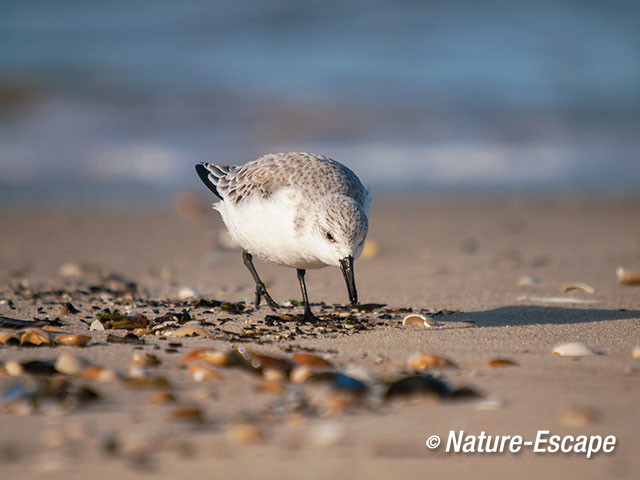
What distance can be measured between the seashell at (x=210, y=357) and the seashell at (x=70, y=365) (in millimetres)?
455

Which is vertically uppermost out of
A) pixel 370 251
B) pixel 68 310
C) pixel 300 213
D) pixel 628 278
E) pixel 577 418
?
pixel 300 213

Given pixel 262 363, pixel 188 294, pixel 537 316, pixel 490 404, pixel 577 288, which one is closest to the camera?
pixel 490 404

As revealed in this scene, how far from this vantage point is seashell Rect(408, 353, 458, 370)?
3.27 meters


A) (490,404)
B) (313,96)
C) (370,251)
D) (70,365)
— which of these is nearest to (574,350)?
(490,404)

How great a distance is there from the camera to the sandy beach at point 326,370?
2.31 m

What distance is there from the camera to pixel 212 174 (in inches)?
215

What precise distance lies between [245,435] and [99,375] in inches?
36.5

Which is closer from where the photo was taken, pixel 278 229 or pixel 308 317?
pixel 278 229

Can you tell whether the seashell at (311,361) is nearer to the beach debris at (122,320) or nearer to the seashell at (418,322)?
the seashell at (418,322)

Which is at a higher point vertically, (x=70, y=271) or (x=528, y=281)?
(x=70, y=271)

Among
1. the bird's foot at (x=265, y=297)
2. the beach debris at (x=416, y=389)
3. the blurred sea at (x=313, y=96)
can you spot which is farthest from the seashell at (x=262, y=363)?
the blurred sea at (x=313, y=96)

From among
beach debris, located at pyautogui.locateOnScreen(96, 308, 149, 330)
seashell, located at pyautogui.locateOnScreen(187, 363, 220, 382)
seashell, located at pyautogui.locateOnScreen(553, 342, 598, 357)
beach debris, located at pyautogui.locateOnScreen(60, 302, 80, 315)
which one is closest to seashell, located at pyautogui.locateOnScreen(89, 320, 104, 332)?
beach debris, located at pyautogui.locateOnScreen(96, 308, 149, 330)

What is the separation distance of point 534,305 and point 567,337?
0.93 metres

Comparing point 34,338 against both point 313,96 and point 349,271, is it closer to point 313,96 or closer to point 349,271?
point 349,271
